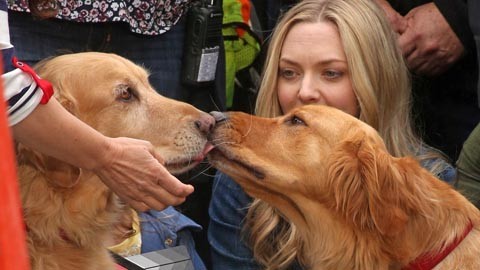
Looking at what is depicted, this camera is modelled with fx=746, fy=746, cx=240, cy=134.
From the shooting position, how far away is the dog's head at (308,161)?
→ 7.86ft

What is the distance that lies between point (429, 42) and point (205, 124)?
62.9 inches

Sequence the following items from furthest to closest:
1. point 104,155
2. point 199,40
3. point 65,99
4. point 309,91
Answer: point 199,40, point 309,91, point 65,99, point 104,155

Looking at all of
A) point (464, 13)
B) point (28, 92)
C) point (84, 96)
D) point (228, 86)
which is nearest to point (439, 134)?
point (464, 13)

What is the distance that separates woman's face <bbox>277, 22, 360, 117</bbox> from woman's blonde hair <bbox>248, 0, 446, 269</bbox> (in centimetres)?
4

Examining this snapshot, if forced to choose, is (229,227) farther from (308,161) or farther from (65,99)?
(65,99)

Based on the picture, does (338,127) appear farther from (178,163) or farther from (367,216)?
(178,163)

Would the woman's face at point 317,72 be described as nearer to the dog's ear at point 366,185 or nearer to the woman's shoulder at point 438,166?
the woman's shoulder at point 438,166

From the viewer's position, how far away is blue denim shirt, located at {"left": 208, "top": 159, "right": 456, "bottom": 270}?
3338 mm

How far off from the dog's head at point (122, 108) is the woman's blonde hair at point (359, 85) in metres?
0.78

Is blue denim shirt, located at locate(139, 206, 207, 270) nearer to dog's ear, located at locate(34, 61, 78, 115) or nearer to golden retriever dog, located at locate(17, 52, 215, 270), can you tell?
golden retriever dog, located at locate(17, 52, 215, 270)

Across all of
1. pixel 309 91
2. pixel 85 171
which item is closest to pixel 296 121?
pixel 309 91

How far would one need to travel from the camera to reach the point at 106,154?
2.14 m

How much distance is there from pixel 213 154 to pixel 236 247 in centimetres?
91

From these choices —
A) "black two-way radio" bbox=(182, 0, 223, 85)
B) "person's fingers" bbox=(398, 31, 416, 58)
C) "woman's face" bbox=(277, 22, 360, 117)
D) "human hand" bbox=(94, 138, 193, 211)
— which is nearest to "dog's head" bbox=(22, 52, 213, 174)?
"human hand" bbox=(94, 138, 193, 211)
